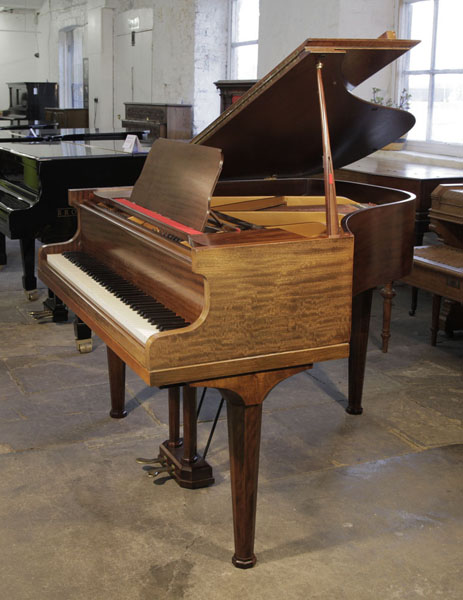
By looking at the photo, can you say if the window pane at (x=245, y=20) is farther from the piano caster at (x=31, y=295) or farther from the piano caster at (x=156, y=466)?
the piano caster at (x=156, y=466)

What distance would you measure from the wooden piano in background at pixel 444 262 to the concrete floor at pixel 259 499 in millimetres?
459

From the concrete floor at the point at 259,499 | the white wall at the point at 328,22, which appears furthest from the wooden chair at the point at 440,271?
the white wall at the point at 328,22

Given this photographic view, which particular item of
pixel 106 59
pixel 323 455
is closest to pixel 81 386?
pixel 323 455

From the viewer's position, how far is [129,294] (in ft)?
8.07

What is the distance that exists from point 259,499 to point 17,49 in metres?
16.9

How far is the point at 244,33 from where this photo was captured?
946 centimetres

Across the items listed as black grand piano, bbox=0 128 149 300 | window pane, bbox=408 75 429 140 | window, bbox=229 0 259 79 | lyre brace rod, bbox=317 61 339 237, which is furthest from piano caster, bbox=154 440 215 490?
window, bbox=229 0 259 79

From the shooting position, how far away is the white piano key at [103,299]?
2.09m

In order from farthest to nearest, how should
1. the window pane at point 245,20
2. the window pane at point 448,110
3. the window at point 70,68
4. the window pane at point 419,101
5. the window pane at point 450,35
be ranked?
the window at point 70,68 → the window pane at point 245,20 → the window pane at point 419,101 → the window pane at point 448,110 → the window pane at point 450,35

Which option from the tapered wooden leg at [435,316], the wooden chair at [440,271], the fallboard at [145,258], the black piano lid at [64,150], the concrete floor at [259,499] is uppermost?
the black piano lid at [64,150]

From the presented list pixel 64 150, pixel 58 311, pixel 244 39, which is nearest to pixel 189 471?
pixel 58 311

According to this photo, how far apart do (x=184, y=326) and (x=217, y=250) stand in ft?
0.88

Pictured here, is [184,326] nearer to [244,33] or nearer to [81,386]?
[81,386]

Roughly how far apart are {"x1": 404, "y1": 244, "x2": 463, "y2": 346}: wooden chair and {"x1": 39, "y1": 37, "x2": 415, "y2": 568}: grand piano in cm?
72
